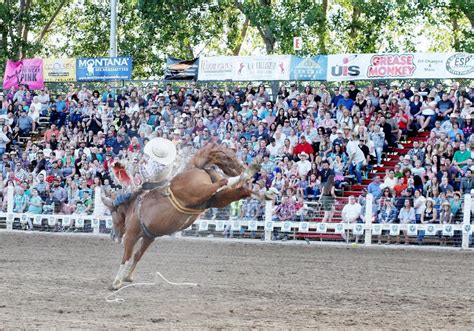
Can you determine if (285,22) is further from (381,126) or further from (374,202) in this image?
(374,202)

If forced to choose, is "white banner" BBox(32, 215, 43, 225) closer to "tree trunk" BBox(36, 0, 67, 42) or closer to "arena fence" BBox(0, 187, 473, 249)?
"arena fence" BBox(0, 187, 473, 249)

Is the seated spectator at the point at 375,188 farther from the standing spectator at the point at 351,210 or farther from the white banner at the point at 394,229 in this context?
the white banner at the point at 394,229

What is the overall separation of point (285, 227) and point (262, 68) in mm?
7302

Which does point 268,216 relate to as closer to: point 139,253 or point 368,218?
point 368,218

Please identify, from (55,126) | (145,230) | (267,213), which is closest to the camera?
(145,230)

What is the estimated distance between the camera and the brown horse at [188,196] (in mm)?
10180

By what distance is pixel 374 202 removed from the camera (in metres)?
20.1

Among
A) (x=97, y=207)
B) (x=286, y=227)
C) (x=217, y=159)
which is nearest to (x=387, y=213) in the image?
(x=286, y=227)

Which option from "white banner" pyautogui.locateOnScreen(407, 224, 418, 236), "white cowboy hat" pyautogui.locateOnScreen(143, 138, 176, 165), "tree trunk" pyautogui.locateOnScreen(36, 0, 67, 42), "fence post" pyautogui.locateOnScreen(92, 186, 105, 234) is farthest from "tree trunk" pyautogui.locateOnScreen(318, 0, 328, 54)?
"white cowboy hat" pyautogui.locateOnScreen(143, 138, 176, 165)

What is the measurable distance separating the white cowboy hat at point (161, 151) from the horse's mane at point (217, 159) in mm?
335

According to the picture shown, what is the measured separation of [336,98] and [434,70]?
2835 millimetres

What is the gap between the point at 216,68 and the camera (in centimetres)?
2747

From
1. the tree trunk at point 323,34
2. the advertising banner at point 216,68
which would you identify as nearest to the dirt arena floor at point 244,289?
the advertising banner at point 216,68

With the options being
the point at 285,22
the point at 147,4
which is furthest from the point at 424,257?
the point at 147,4
